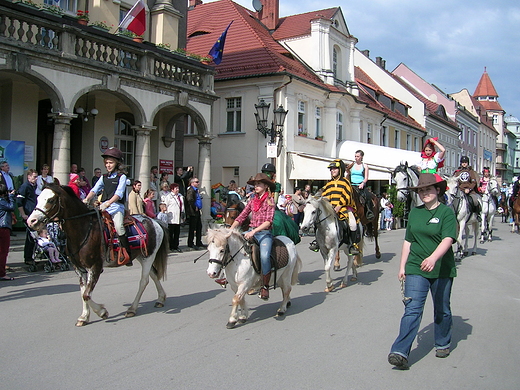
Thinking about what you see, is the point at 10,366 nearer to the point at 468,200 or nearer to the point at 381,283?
the point at 381,283

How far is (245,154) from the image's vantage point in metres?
26.7

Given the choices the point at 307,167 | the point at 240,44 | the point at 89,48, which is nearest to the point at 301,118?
the point at 307,167

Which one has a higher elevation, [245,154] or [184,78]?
[184,78]

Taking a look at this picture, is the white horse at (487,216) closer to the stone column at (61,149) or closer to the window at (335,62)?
the stone column at (61,149)

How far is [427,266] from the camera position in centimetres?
493

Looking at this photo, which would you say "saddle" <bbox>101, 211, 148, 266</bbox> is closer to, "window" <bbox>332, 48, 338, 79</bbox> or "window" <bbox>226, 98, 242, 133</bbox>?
"window" <bbox>226, 98, 242, 133</bbox>

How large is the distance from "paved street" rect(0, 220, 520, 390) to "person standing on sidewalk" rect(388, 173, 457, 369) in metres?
0.32

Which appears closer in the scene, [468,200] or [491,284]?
[491,284]

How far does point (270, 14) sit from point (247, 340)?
32021mm

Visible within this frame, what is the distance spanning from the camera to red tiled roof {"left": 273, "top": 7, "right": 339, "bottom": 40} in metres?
31.1

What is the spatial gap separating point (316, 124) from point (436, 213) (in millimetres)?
25195

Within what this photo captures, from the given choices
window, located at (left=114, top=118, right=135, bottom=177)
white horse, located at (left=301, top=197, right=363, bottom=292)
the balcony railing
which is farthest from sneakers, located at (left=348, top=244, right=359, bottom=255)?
window, located at (left=114, top=118, right=135, bottom=177)

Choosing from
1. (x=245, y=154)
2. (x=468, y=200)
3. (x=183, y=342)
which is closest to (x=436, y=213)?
(x=183, y=342)

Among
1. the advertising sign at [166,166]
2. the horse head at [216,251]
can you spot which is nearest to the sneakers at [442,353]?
the horse head at [216,251]
